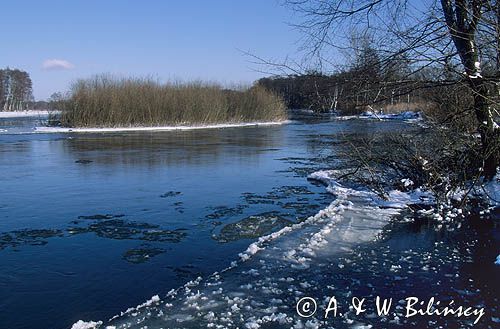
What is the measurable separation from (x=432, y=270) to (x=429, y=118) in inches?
217

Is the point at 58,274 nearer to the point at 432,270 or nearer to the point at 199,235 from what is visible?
the point at 199,235

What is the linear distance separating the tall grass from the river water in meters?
32.2

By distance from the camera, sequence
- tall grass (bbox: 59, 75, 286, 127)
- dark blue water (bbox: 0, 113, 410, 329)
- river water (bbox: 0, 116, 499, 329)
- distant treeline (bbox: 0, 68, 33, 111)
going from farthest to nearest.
→ distant treeline (bbox: 0, 68, 33, 111), tall grass (bbox: 59, 75, 286, 127), dark blue water (bbox: 0, 113, 410, 329), river water (bbox: 0, 116, 499, 329)

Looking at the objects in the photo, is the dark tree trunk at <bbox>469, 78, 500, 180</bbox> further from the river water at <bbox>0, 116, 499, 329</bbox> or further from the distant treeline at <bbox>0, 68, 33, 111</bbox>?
the distant treeline at <bbox>0, 68, 33, 111</bbox>

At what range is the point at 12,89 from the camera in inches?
4124

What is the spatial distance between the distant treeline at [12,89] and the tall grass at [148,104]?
6724 cm

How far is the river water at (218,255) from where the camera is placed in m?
4.74

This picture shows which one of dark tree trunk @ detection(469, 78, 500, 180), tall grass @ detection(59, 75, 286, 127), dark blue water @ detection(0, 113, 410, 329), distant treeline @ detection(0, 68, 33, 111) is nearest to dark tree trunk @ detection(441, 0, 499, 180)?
dark tree trunk @ detection(469, 78, 500, 180)

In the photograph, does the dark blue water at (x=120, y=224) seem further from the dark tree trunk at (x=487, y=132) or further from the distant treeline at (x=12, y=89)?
the distant treeline at (x=12, y=89)

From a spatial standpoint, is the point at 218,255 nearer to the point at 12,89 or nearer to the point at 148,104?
the point at 148,104

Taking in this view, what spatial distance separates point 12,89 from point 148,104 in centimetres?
7335

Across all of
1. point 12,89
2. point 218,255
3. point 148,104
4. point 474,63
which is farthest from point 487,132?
point 12,89

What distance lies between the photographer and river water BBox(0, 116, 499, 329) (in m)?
4.74

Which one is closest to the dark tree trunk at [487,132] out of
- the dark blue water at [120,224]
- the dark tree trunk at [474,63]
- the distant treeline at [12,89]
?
the dark tree trunk at [474,63]
